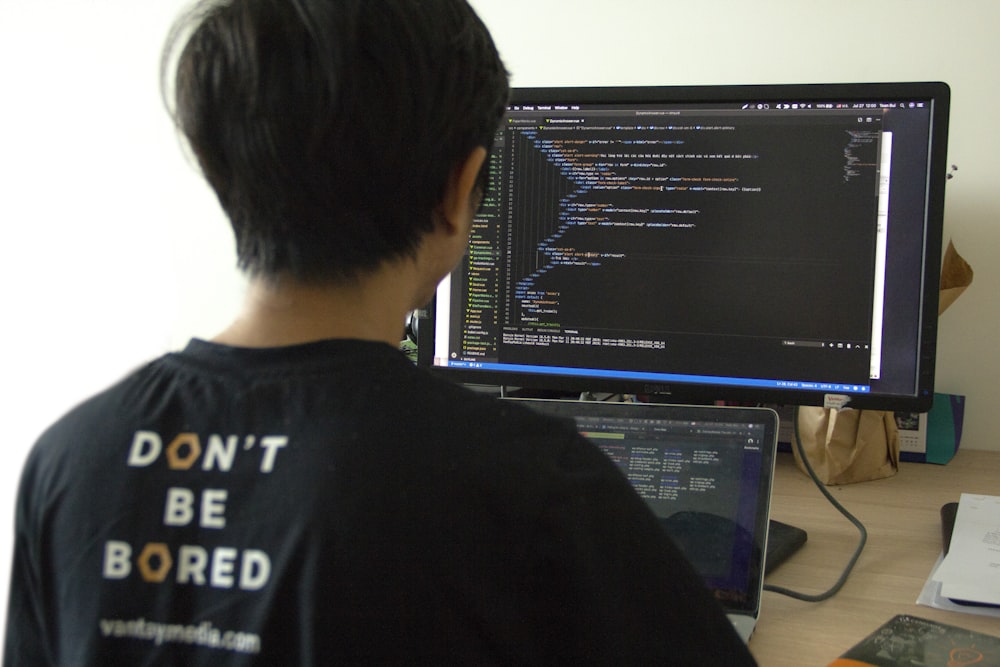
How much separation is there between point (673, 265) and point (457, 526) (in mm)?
621

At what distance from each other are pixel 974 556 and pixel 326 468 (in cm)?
75

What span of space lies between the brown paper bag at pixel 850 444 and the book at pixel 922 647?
0.39 metres

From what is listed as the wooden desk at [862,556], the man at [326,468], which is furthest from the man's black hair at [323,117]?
the wooden desk at [862,556]

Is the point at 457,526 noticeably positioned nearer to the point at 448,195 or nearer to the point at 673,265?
the point at 448,195

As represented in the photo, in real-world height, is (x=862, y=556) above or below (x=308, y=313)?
below

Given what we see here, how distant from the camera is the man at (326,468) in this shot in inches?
20.1

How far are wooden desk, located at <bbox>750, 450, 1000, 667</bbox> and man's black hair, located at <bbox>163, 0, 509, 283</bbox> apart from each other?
53cm

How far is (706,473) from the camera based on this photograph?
93cm

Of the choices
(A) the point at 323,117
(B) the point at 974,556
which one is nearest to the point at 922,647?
(B) the point at 974,556

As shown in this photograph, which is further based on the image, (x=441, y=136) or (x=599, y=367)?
(x=599, y=367)

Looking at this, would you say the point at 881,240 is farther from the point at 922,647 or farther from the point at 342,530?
the point at 342,530

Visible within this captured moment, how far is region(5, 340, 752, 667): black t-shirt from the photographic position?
0.51 metres

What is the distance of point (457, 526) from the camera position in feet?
1.69

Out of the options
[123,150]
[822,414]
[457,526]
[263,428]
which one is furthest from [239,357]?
[123,150]
